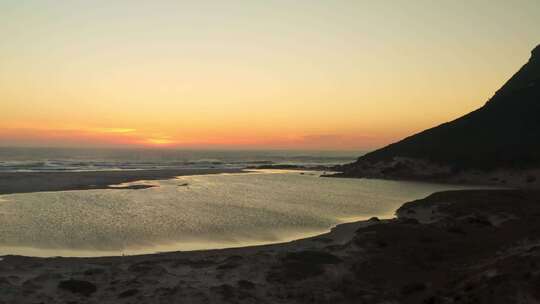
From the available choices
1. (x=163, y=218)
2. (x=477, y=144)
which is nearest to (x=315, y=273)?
(x=163, y=218)

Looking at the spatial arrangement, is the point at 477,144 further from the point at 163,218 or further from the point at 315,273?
the point at 315,273

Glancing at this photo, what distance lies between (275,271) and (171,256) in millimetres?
6194

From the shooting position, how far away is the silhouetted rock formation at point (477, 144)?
86.4m

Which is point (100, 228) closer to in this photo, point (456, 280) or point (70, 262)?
point (70, 262)

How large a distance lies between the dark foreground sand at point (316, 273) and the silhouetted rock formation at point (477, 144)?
63.3 meters

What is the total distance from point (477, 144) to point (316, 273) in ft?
280

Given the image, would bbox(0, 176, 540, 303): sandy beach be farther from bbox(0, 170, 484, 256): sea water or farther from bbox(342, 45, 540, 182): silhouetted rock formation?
bbox(342, 45, 540, 182): silhouetted rock formation

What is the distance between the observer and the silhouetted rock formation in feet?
284

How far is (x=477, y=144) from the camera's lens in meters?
96.2

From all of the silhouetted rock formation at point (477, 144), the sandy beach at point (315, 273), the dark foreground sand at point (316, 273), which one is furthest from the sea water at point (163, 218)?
the silhouetted rock formation at point (477, 144)

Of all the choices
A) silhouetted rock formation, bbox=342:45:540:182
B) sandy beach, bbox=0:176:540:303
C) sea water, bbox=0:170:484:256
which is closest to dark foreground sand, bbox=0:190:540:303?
sandy beach, bbox=0:176:540:303

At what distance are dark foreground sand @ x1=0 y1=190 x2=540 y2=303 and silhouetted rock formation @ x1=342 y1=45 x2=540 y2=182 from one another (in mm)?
63310

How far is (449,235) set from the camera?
28281mm

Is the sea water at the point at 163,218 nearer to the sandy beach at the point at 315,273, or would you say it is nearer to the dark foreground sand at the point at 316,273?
the sandy beach at the point at 315,273
